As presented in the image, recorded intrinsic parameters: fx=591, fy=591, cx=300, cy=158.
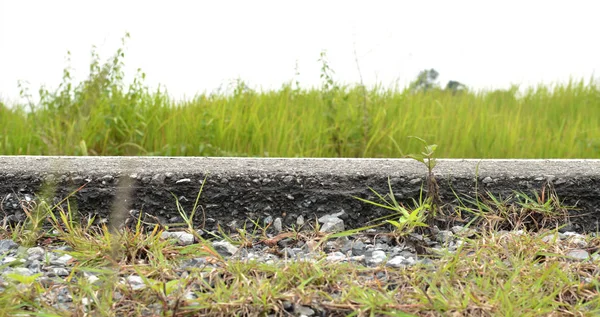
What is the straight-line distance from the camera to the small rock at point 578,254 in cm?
182

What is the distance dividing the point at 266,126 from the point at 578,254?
228 cm

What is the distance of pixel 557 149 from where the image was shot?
4.21 metres

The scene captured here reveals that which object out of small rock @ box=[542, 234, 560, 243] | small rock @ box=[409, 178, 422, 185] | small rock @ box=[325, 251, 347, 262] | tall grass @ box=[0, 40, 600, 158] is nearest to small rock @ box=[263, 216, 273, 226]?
small rock @ box=[325, 251, 347, 262]

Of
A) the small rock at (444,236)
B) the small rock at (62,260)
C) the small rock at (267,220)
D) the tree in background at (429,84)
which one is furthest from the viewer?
the tree in background at (429,84)

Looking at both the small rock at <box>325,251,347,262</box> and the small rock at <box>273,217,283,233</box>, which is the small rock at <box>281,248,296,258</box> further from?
the small rock at <box>273,217,283,233</box>

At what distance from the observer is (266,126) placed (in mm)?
3791

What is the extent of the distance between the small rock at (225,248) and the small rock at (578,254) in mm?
1045

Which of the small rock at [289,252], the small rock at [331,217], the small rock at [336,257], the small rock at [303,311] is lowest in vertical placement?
the small rock at [303,311]

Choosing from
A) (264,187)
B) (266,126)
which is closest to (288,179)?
(264,187)

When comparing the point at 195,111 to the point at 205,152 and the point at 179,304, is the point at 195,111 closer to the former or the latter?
the point at 205,152

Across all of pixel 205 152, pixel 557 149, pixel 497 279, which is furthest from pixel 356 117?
pixel 497 279

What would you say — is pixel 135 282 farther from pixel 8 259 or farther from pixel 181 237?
pixel 8 259

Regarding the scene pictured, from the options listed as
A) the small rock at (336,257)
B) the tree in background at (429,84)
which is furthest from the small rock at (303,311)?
the tree in background at (429,84)

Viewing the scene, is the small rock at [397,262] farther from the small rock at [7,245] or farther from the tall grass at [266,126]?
the tall grass at [266,126]
